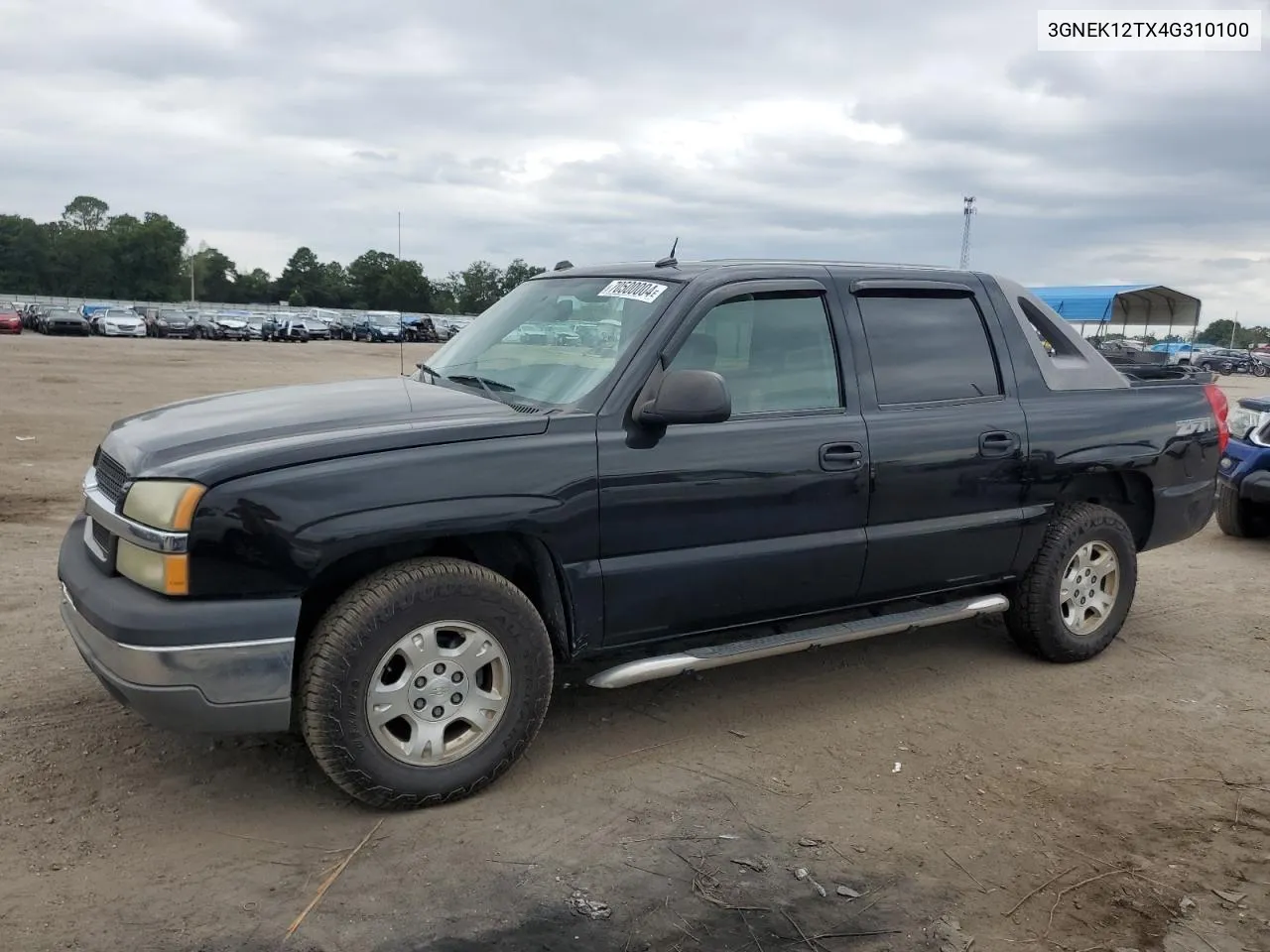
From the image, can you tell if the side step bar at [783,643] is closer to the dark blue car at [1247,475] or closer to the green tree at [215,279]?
the dark blue car at [1247,475]

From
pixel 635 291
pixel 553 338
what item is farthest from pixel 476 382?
pixel 635 291

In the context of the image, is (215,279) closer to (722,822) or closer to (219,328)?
(219,328)

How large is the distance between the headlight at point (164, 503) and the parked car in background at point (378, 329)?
4993 cm

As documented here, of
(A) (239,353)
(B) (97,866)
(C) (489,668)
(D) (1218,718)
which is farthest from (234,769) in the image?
(A) (239,353)

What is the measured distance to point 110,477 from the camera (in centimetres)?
361

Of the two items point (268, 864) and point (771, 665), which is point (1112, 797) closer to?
point (771, 665)

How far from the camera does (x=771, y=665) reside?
5.03m

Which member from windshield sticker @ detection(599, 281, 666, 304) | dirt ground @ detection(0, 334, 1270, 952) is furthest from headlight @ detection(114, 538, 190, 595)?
windshield sticker @ detection(599, 281, 666, 304)

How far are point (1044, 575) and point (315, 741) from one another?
133 inches

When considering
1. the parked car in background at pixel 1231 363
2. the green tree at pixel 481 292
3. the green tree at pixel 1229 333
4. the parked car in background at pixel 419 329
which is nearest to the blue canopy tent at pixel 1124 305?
the green tree at pixel 481 292

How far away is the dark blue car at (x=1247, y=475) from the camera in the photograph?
7953mm

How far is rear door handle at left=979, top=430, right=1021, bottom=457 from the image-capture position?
4574 millimetres

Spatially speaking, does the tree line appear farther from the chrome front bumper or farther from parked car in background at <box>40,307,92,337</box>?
the chrome front bumper

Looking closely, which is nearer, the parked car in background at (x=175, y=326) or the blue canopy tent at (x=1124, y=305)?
the blue canopy tent at (x=1124, y=305)
